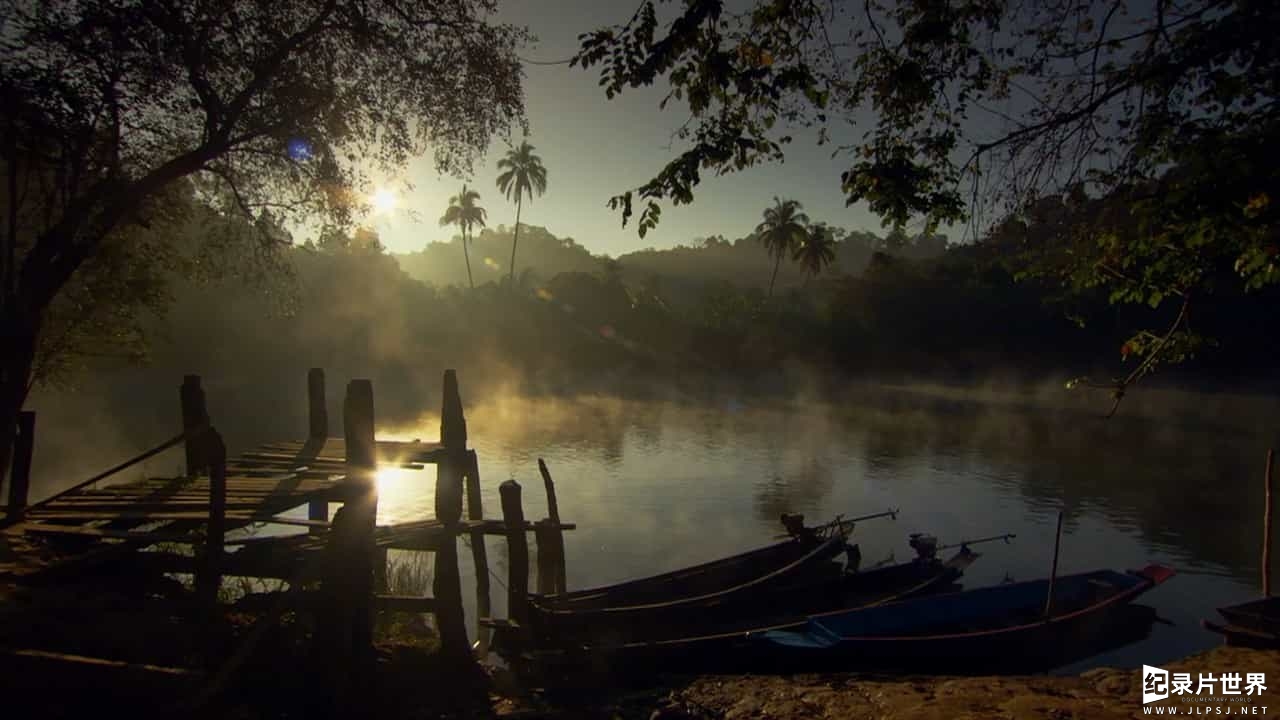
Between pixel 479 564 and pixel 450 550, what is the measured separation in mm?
3378

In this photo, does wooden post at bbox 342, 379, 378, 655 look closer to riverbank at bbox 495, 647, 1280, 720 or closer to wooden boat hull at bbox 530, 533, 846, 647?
riverbank at bbox 495, 647, 1280, 720

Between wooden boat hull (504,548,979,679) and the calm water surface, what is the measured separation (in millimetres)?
3151

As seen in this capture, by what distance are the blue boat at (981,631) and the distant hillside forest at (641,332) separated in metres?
46.0

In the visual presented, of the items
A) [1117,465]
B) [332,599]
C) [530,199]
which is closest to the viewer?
[332,599]

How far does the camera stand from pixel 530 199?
243 feet

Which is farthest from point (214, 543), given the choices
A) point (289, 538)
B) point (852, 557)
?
point (852, 557)

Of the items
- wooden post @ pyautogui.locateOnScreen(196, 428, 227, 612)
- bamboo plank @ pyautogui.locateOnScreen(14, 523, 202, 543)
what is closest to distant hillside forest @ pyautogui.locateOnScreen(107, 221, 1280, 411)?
bamboo plank @ pyautogui.locateOnScreen(14, 523, 202, 543)

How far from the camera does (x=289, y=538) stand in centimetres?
1026

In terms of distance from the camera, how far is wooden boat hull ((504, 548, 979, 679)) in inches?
368

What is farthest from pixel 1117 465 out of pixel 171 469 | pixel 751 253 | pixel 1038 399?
pixel 751 253

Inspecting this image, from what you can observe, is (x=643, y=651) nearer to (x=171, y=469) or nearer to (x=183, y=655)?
(x=183, y=655)

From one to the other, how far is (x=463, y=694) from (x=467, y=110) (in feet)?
32.5

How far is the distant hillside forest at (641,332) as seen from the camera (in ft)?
188

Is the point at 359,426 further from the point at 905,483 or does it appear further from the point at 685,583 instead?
the point at 905,483
